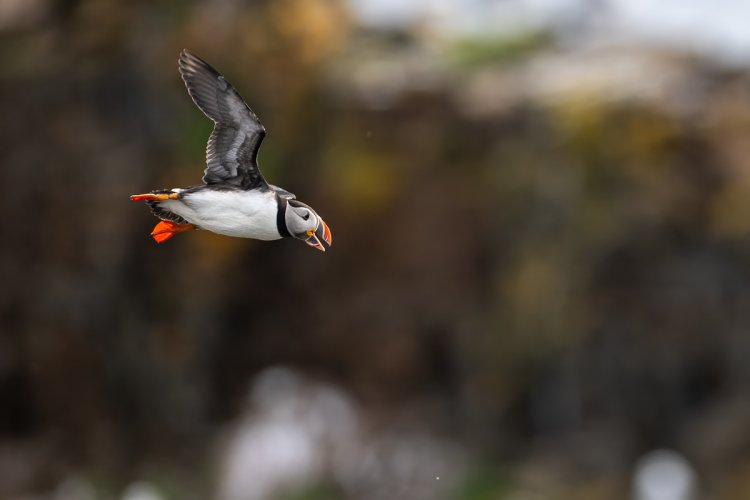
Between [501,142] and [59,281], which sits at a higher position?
[501,142]

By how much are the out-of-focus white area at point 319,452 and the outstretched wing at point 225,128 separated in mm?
8311

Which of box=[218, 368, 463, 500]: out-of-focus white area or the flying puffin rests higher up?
the flying puffin

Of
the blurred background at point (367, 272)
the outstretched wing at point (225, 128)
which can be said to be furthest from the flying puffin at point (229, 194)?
the blurred background at point (367, 272)

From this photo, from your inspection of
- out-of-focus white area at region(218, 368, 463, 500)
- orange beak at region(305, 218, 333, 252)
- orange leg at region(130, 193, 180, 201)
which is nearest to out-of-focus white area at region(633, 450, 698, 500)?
out-of-focus white area at region(218, 368, 463, 500)

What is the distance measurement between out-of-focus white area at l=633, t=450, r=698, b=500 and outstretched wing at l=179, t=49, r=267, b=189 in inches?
338

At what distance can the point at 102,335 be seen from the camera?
1551cm

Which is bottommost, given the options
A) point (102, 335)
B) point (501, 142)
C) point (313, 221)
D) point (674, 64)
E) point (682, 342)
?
point (102, 335)

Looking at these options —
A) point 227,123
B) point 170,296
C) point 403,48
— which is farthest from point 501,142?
point 227,123

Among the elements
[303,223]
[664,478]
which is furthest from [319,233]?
[664,478]

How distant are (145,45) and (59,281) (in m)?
2.88

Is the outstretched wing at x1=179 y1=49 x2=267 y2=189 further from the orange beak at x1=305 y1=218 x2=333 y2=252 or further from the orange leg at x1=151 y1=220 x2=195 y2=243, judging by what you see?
the orange beak at x1=305 y1=218 x2=333 y2=252

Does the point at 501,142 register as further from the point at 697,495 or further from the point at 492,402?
the point at 697,495

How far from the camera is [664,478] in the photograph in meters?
13.5

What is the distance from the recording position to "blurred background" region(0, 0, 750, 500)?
46.4ft
